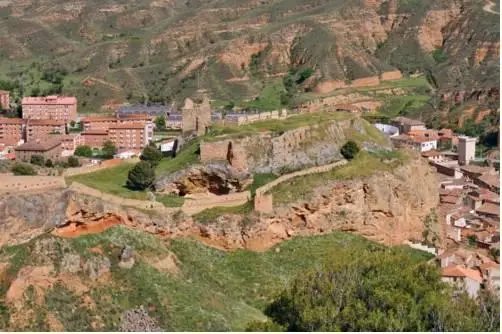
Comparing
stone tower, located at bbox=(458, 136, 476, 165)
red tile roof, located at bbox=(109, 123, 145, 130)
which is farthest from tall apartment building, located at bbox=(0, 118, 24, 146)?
stone tower, located at bbox=(458, 136, 476, 165)

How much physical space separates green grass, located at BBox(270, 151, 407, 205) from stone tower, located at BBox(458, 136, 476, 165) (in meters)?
23.5

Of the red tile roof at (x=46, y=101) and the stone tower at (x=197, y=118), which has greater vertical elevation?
the stone tower at (x=197, y=118)

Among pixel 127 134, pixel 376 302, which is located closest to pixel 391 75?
pixel 127 134

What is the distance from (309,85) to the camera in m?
91.4

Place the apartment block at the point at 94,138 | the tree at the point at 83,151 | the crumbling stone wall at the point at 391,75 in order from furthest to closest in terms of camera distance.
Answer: the crumbling stone wall at the point at 391,75 < the apartment block at the point at 94,138 < the tree at the point at 83,151

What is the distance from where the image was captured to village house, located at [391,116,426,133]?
7200cm

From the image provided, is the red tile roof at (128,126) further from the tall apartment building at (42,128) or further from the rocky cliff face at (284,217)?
the rocky cliff face at (284,217)

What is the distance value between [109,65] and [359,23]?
86.2 ft

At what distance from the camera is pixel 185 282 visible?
3183cm

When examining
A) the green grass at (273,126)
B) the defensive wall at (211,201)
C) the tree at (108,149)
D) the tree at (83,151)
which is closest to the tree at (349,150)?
the green grass at (273,126)

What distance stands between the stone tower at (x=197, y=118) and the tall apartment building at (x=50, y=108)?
29934 millimetres

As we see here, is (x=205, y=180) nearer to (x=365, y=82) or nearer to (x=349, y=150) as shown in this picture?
(x=349, y=150)

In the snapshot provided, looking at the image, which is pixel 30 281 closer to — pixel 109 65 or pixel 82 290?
pixel 82 290

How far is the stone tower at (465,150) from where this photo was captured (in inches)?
2564
